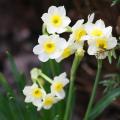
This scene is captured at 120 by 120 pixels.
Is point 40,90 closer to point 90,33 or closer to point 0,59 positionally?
point 90,33

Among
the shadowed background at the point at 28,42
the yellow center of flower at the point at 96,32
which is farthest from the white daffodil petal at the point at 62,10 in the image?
the shadowed background at the point at 28,42

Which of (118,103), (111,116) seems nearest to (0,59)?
(111,116)

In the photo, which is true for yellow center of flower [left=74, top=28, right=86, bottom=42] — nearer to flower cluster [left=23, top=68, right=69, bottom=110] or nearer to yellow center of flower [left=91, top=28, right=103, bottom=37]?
yellow center of flower [left=91, top=28, right=103, bottom=37]

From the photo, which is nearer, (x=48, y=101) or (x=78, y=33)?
(x=78, y=33)

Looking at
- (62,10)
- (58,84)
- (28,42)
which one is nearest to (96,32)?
(62,10)

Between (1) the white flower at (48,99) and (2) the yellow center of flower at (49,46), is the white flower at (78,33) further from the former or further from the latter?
(1) the white flower at (48,99)

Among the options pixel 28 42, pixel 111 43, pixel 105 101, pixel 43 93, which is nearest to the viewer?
pixel 111 43

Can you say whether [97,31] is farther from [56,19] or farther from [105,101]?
[105,101]
